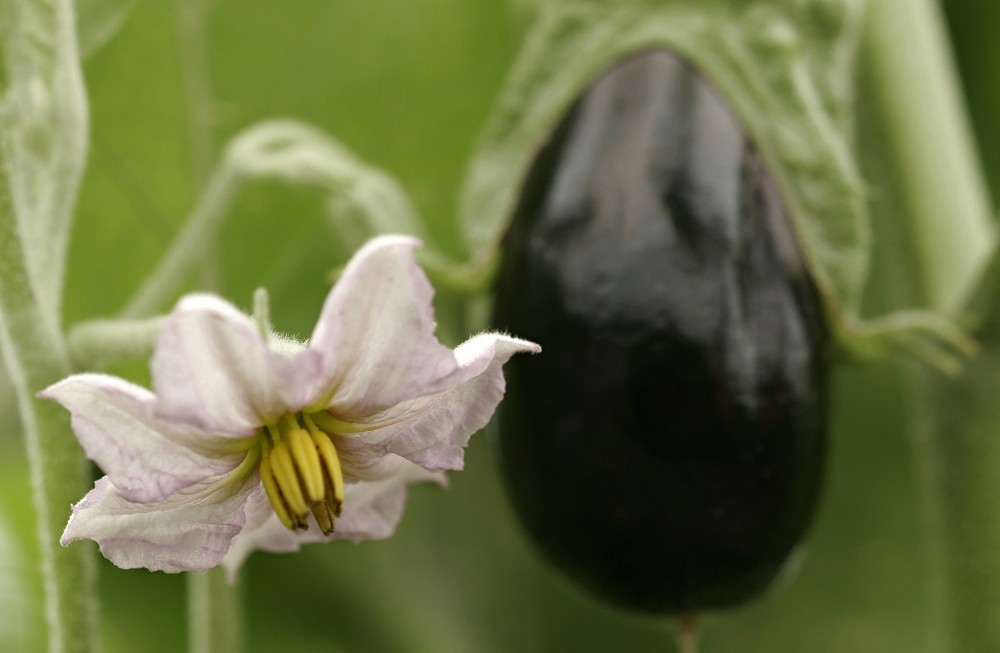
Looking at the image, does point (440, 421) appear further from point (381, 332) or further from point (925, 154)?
point (925, 154)

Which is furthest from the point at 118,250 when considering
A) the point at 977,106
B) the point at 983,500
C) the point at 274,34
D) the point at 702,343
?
the point at 977,106

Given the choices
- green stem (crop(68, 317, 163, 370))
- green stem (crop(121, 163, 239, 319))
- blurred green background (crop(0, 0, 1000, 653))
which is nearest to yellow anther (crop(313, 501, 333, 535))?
green stem (crop(68, 317, 163, 370))

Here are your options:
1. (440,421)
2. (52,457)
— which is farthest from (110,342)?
(440,421)

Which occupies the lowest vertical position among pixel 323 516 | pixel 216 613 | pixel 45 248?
pixel 216 613

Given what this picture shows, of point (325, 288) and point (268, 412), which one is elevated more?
point (268, 412)

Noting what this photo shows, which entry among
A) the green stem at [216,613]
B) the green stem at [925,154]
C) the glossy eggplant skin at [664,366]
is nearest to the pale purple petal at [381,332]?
the green stem at [216,613]

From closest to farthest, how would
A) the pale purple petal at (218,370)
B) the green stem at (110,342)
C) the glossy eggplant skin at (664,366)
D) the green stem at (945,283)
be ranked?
the pale purple petal at (218,370) < the green stem at (110,342) < the glossy eggplant skin at (664,366) < the green stem at (945,283)

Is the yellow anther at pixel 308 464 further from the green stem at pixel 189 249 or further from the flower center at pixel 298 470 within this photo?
the green stem at pixel 189 249
